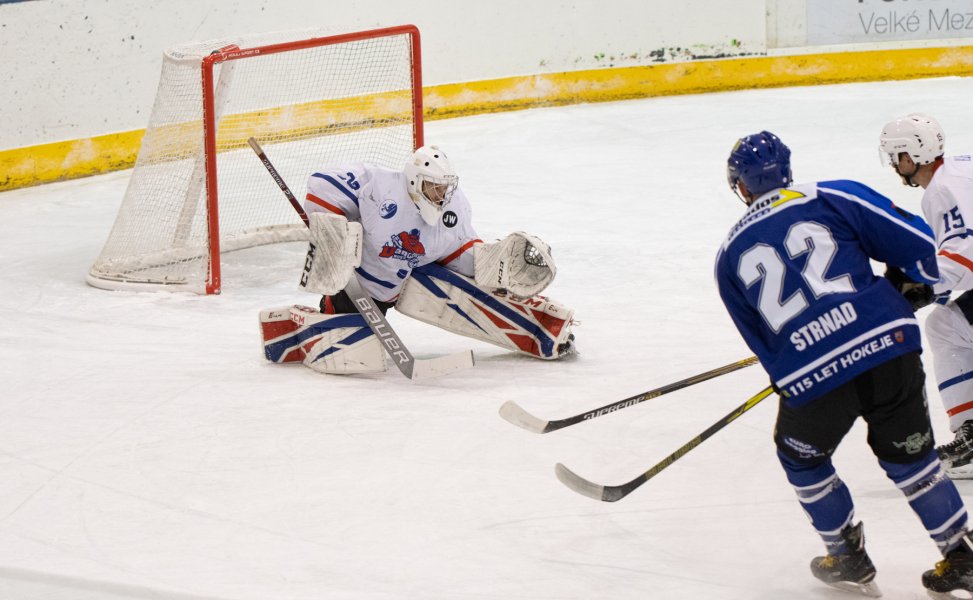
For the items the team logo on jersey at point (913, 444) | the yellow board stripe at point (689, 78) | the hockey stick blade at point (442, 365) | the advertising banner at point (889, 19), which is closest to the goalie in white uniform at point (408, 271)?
the hockey stick blade at point (442, 365)

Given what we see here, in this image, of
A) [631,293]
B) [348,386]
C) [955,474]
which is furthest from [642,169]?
[955,474]

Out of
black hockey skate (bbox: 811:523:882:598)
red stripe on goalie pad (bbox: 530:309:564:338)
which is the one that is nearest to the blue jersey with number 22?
black hockey skate (bbox: 811:523:882:598)

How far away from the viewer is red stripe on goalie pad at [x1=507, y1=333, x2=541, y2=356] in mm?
4117

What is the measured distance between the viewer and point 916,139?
9.61ft

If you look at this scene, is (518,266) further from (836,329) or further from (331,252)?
(836,329)

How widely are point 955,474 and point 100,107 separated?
574 cm

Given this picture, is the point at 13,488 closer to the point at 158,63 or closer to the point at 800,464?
the point at 800,464

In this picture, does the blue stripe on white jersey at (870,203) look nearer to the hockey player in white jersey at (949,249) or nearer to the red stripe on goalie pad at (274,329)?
the hockey player in white jersey at (949,249)

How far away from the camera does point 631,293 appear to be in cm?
486

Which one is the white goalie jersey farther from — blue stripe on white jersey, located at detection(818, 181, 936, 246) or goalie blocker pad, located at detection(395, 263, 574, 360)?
blue stripe on white jersey, located at detection(818, 181, 936, 246)

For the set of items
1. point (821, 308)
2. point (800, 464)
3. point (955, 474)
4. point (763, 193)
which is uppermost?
point (763, 193)

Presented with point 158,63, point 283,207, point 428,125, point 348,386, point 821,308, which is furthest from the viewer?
point 428,125

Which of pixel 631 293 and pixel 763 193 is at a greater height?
pixel 763 193

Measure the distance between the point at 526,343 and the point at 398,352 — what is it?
1.47 feet
